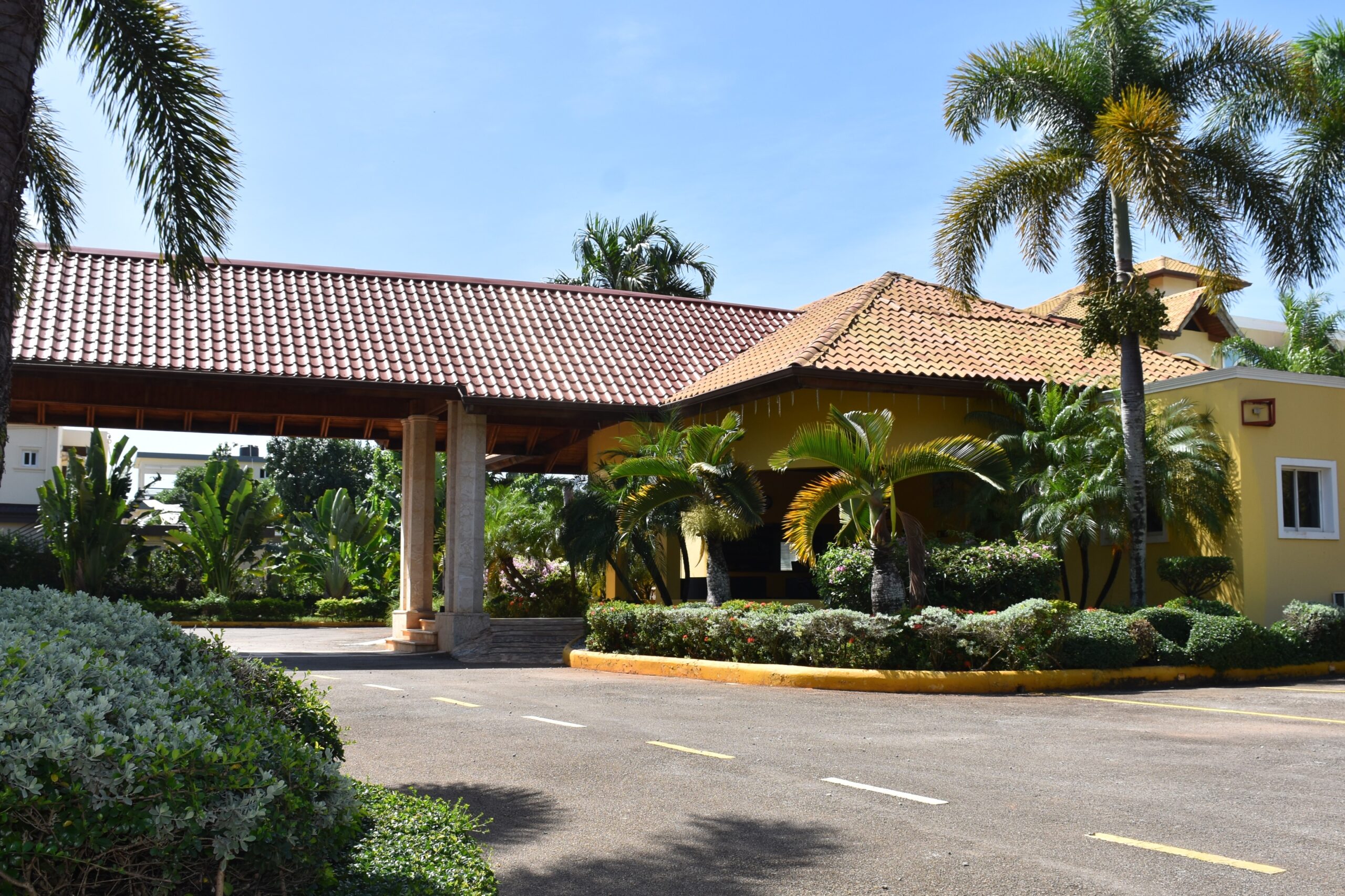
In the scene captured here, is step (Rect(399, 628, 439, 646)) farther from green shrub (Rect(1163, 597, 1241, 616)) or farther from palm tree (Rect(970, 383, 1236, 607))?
green shrub (Rect(1163, 597, 1241, 616))

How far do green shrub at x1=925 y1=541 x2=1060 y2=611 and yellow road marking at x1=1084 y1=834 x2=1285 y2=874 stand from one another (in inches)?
392

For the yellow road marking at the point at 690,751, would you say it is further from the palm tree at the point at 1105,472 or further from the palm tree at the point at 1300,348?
the palm tree at the point at 1300,348

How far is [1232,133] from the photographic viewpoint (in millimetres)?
17656

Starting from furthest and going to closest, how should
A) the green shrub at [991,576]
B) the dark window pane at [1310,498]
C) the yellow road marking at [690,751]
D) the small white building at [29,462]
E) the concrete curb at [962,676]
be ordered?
the small white building at [29,462]
the dark window pane at [1310,498]
the green shrub at [991,576]
the concrete curb at [962,676]
the yellow road marking at [690,751]

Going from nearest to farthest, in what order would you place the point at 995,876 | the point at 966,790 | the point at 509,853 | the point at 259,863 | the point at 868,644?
the point at 259,863 → the point at 995,876 → the point at 509,853 → the point at 966,790 → the point at 868,644

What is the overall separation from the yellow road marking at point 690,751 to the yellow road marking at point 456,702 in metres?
3.20

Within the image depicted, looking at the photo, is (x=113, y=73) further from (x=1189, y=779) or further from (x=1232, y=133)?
(x=1232, y=133)

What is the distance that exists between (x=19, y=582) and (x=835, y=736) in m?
27.0

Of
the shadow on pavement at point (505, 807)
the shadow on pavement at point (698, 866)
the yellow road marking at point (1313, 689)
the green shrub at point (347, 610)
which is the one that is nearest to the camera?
the shadow on pavement at point (698, 866)

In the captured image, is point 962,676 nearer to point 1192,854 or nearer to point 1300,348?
point 1192,854

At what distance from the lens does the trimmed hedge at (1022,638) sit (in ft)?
45.4

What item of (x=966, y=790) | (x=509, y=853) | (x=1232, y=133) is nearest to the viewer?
(x=509, y=853)

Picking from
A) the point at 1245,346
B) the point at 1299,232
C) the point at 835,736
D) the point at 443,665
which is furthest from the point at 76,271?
the point at 1245,346

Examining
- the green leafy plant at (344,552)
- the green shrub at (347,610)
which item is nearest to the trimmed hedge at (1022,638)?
the green shrub at (347,610)
